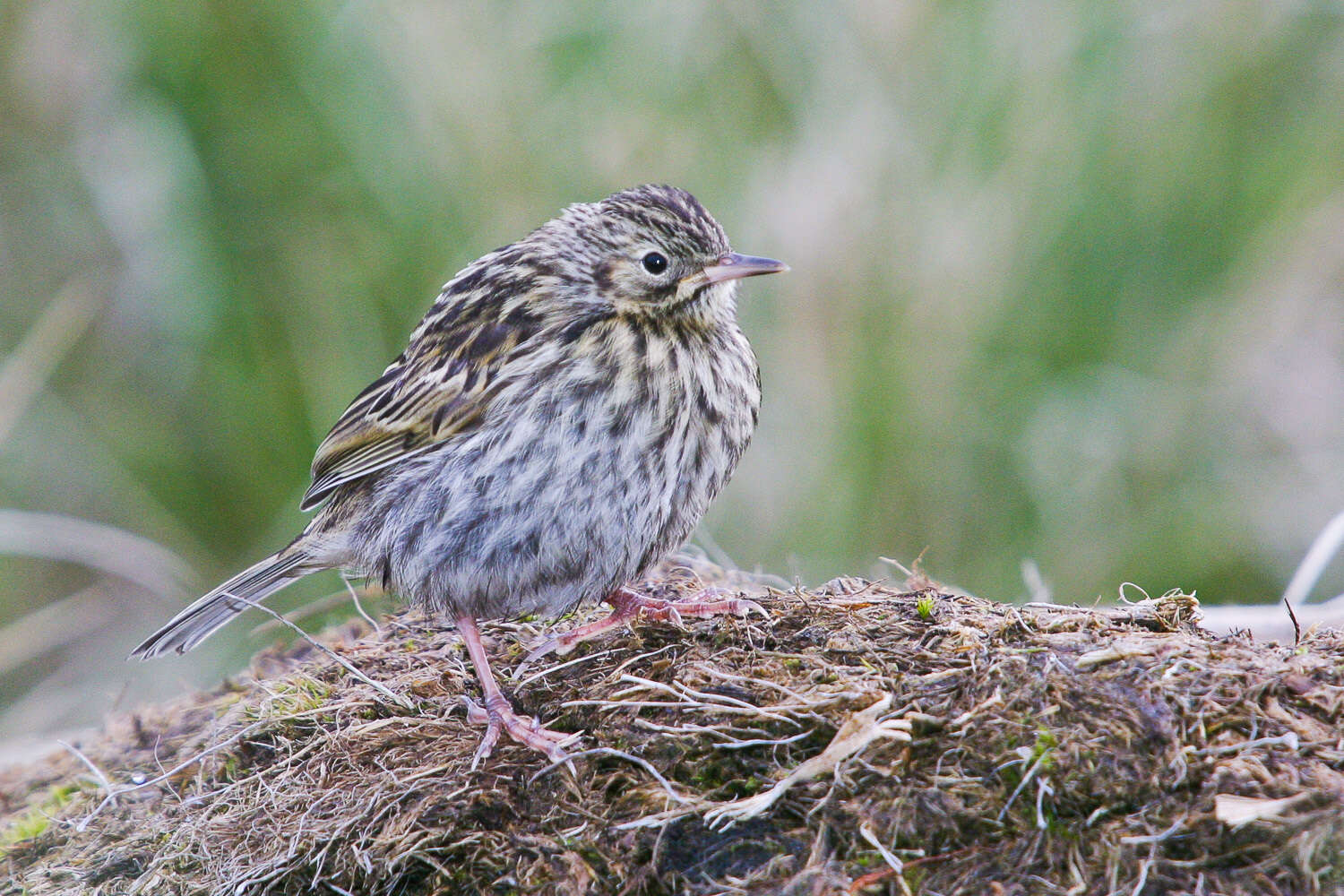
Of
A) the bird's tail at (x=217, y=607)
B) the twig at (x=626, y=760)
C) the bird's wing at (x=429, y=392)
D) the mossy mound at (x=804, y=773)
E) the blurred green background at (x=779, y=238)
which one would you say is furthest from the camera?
the blurred green background at (x=779, y=238)

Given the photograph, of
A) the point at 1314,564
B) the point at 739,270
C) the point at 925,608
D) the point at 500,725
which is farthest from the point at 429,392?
the point at 1314,564

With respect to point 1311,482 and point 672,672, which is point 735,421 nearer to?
point 672,672

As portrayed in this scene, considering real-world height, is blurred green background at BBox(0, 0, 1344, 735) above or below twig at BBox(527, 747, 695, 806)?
above

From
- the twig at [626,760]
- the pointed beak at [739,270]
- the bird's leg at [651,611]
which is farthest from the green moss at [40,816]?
the pointed beak at [739,270]

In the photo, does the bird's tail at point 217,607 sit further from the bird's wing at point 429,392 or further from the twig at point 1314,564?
the twig at point 1314,564

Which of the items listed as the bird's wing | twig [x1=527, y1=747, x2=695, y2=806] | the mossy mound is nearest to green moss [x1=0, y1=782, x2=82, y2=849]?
the mossy mound

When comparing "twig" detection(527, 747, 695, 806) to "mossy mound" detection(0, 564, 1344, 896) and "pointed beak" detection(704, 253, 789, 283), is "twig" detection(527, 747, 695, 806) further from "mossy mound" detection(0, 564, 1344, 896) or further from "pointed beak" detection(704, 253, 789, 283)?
"pointed beak" detection(704, 253, 789, 283)
